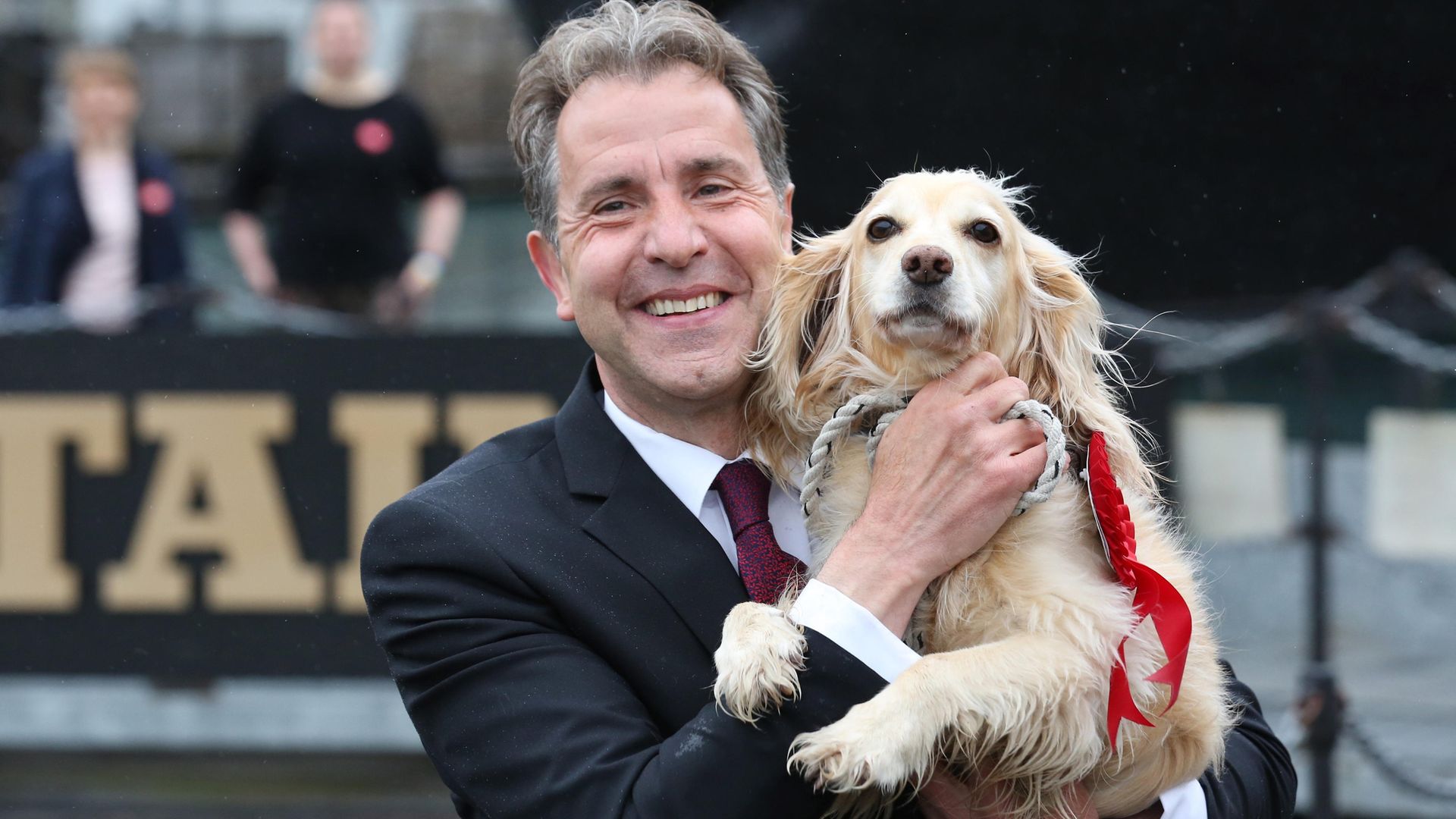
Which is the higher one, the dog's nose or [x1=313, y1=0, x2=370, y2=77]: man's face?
[x1=313, y1=0, x2=370, y2=77]: man's face

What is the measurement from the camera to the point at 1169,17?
6574mm

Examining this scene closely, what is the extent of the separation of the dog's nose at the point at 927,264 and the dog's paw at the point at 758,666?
608 mm

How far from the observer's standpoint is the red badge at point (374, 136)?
6.75 meters

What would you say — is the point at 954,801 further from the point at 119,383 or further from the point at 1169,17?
the point at 1169,17

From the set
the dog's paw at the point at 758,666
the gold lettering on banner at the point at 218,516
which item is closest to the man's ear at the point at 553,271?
the dog's paw at the point at 758,666

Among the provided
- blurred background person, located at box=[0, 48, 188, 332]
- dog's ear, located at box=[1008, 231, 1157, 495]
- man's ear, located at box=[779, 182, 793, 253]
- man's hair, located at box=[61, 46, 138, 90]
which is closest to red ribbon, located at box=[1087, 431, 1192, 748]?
dog's ear, located at box=[1008, 231, 1157, 495]

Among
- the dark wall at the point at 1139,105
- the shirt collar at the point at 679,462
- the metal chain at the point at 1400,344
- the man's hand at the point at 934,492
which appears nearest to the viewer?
the man's hand at the point at 934,492

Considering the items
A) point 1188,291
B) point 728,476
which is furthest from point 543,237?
point 1188,291

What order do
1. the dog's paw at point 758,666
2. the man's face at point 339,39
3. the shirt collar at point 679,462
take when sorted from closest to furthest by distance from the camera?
1. the dog's paw at point 758,666
2. the shirt collar at point 679,462
3. the man's face at point 339,39

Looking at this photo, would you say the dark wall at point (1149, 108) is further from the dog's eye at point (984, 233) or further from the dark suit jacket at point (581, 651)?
the dark suit jacket at point (581, 651)

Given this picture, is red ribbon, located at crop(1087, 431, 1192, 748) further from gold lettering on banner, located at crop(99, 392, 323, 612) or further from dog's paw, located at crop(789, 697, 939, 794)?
gold lettering on banner, located at crop(99, 392, 323, 612)

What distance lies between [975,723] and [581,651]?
0.64 m

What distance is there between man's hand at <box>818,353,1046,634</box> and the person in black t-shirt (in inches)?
184

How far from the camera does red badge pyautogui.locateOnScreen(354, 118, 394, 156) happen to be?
6.75 metres
